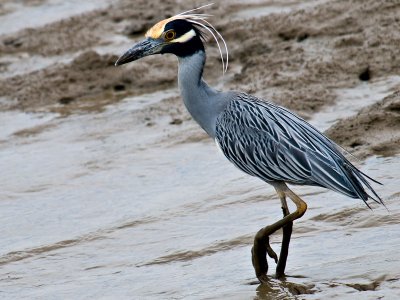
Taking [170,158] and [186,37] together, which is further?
[170,158]

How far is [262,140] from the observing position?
6.79 meters

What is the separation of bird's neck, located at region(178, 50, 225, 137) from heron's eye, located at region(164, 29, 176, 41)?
17 centimetres

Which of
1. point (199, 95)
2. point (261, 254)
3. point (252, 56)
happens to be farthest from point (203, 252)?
point (252, 56)

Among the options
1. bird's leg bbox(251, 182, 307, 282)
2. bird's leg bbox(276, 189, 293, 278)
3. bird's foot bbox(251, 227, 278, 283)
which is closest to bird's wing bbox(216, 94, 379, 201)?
bird's leg bbox(251, 182, 307, 282)

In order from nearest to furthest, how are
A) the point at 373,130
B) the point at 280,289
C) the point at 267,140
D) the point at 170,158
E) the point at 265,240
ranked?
the point at 280,289, the point at 265,240, the point at 267,140, the point at 373,130, the point at 170,158

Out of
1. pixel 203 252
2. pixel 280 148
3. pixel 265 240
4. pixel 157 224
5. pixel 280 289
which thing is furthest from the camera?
pixel 157 224

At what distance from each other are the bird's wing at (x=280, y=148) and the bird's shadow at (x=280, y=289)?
2.13ft

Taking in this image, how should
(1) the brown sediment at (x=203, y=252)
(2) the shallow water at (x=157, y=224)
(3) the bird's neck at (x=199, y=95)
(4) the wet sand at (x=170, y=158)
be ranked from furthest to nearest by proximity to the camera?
(3) the bird's neck at (x=199, y=95) → (1) the brown sediment at (x=203, y=252) → (4) the wet sand at (x=170, y=158) → (2) the shallow water at (x=157, y=224)

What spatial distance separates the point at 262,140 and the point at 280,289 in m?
1.07

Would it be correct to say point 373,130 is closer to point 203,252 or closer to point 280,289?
point 203,252

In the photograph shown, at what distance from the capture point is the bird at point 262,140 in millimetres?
6387

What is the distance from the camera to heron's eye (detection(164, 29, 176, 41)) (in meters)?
7.06

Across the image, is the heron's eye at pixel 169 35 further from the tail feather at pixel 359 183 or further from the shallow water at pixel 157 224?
the tail feather at pixel 359 183

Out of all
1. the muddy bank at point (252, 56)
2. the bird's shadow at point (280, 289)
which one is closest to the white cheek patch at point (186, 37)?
the bird's shadow at point (280, 289)
